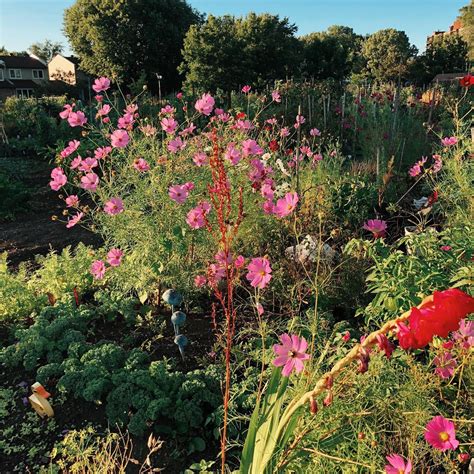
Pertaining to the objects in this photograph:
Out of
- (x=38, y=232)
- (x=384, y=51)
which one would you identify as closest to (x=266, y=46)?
(x=384, y=51)

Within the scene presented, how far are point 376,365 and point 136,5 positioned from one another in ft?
96.6

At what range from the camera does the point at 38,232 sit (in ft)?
16.7

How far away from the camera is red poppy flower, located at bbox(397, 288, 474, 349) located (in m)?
0.85

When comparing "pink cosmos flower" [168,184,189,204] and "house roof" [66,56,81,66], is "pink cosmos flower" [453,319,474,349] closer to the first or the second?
"pink cosmos flower" [168,184,189,204]

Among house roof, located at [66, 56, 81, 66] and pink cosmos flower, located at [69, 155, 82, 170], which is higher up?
house roof, located at [66, 56, 81, 66]

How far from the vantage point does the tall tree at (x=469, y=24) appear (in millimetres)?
29914

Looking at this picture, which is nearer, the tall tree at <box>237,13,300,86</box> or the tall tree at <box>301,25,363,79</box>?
the tall tree at <box>237,13,300,86</box>

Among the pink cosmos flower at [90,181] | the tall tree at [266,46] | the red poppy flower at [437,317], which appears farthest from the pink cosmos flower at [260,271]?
the tall tree at [266,46]

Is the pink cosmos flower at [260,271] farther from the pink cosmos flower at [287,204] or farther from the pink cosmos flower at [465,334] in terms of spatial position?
the pink cosmos flower at [465,334]

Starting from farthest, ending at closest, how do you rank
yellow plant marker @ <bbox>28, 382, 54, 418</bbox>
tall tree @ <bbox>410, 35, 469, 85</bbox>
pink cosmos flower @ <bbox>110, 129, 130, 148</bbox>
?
tall tree @ <bbox>410, 35, 469, 85</bbox>
pink cosmos flower @ <bbox>110, 129, 130, 148</bbox>
yellow plant marker @ <bbox>28, 382, 54, 418</bbox>

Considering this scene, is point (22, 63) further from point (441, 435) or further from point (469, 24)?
point (441, 435)

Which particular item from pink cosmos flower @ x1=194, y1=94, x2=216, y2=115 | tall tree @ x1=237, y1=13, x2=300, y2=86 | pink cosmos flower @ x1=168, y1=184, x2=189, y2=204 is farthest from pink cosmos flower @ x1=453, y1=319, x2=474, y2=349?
tall tree @ x1=237, y1=13, x2=300, y2=86

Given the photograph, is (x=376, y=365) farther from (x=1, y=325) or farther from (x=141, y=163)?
(x=1, y=325)

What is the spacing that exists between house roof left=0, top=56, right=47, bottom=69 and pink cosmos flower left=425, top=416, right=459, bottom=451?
42193mm
